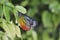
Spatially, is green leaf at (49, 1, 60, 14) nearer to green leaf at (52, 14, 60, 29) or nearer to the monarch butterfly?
green leaf at (52, 14, 60, 29)

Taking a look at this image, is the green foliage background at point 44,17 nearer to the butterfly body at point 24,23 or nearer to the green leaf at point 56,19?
the green leaf at point 56,19

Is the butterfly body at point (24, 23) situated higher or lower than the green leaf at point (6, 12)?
lower

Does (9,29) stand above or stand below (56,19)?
above

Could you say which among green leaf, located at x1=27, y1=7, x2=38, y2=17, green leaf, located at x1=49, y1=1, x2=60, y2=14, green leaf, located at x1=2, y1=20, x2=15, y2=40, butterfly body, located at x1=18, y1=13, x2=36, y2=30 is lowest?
green leaf, located at x1=27, y1=7, x2=38, y2=17

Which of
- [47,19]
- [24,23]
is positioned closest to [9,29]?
[24,23]

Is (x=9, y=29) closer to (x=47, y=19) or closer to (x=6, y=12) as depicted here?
(x=6, y=12)

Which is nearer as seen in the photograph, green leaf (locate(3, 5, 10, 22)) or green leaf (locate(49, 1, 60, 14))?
green leaf (locate(3, 5, 10, 22))

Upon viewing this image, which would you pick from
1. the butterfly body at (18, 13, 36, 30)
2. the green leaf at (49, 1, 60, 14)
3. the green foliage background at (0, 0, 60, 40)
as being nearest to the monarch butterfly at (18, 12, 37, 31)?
the butterfly body at (18, 13, 36, 30)

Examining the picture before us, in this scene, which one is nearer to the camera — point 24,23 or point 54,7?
point 24,23

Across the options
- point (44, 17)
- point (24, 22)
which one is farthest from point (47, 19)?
point (24, 22)

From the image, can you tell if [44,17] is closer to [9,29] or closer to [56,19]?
[56,19]

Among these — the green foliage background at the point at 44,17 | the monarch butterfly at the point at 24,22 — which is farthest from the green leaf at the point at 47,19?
the monarch butterfly at the point at 24,22
